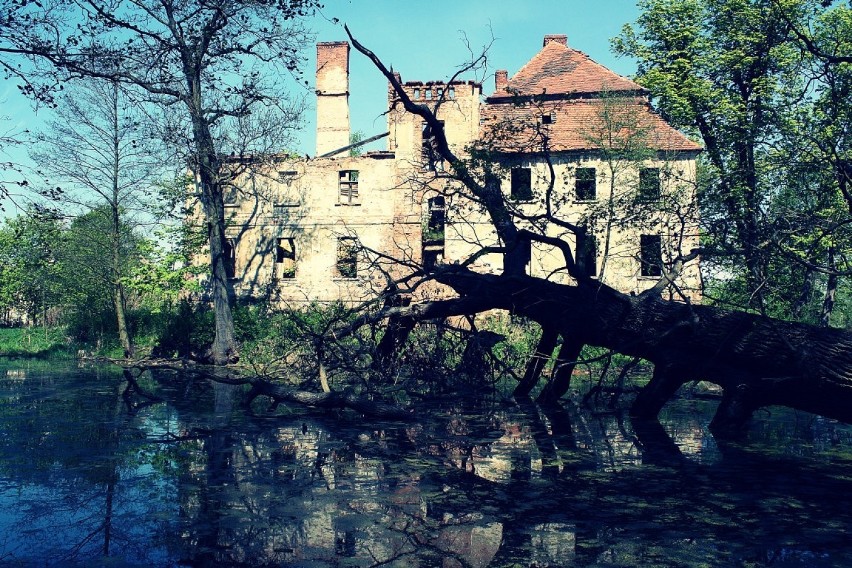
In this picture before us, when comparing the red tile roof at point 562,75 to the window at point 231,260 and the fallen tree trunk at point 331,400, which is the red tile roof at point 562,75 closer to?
the window at point 231,260

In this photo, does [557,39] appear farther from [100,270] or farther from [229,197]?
[100,270]

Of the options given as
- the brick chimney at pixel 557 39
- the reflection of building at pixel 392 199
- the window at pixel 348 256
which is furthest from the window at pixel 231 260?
the brick chimney at pixel 557 39

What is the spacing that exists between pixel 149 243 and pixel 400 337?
16077mm

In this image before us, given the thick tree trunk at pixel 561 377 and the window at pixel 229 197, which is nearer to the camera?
the thick tree trunk at pixel 561 377

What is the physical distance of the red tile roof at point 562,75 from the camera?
2880 centimetres

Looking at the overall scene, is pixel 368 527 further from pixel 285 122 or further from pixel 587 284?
pixel 285 122

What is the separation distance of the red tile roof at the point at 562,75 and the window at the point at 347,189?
262 inches

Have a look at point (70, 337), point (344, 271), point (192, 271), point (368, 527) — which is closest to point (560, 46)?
point (344, 271)

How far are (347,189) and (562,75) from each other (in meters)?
9.94

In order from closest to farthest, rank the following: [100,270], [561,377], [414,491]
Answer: [414,491], [561,377], [100,270]

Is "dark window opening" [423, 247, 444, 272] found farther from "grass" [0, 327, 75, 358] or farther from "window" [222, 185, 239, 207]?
"grass" [0, 327, 75, 358]

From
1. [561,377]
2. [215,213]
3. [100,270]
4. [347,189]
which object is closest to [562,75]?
[347,189]

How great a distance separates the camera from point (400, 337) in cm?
1305

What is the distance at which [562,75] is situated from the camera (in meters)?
30.4
